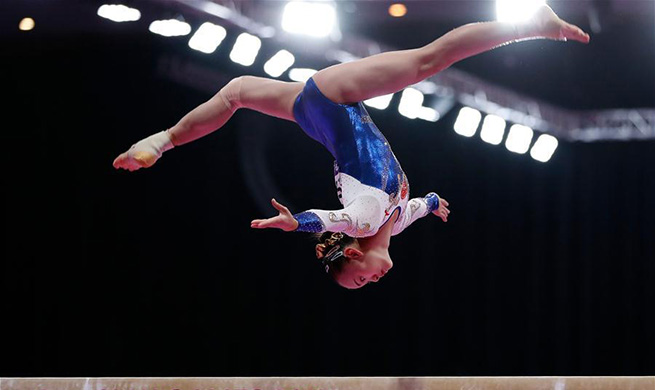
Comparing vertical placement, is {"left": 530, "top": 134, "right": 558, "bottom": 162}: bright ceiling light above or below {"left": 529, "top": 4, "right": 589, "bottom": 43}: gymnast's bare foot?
below

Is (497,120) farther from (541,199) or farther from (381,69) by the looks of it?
(381,69)

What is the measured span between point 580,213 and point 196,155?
315cm

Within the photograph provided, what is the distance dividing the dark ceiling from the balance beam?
3250mm

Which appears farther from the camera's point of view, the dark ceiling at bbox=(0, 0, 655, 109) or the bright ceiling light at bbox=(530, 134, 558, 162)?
the bright ceiling light at bbox=(530, 134, 558, 162)

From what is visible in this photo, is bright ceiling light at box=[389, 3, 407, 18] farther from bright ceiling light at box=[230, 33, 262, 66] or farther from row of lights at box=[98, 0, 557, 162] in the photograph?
bright ceiling light at box=[230, 33, 262, 66]

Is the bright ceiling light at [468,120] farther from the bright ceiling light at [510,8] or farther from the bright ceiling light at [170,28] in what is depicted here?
the bright ceiling light at [170,28]

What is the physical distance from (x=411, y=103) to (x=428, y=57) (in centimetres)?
319

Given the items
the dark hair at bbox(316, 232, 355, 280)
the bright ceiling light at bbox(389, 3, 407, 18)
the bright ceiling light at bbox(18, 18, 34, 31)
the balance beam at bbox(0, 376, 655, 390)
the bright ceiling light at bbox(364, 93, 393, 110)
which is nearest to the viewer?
the balance beam at bbox(0, 376, 655, 390)

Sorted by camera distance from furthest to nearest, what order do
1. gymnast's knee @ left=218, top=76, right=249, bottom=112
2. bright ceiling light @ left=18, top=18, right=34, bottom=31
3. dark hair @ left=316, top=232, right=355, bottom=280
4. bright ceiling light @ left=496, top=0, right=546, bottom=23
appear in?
bright ceiling light @ left=18, top=18, right=34, bottom=31 < bright ceiling light @ left=496, top=0, right=546, bottom=23 < gymnast's knee @ left=218, top=76, right=249, bottom=112 < dark hair @ left=316, top=232, right=355, bottom=280

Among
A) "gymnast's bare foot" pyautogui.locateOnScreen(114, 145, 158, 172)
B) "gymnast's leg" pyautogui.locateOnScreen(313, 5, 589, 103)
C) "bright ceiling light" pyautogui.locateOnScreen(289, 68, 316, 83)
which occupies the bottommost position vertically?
"bright ceiling light" pyautogui.locateOnScreen(289, 68, 316, 83)

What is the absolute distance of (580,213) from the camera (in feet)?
21.5

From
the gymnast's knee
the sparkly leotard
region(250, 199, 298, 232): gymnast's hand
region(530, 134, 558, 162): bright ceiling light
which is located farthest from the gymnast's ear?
region(530, 134, 558, 162): bright ceiling light

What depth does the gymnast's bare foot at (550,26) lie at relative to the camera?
122 inches

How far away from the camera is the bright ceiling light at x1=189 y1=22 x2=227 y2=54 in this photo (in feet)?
19.6
